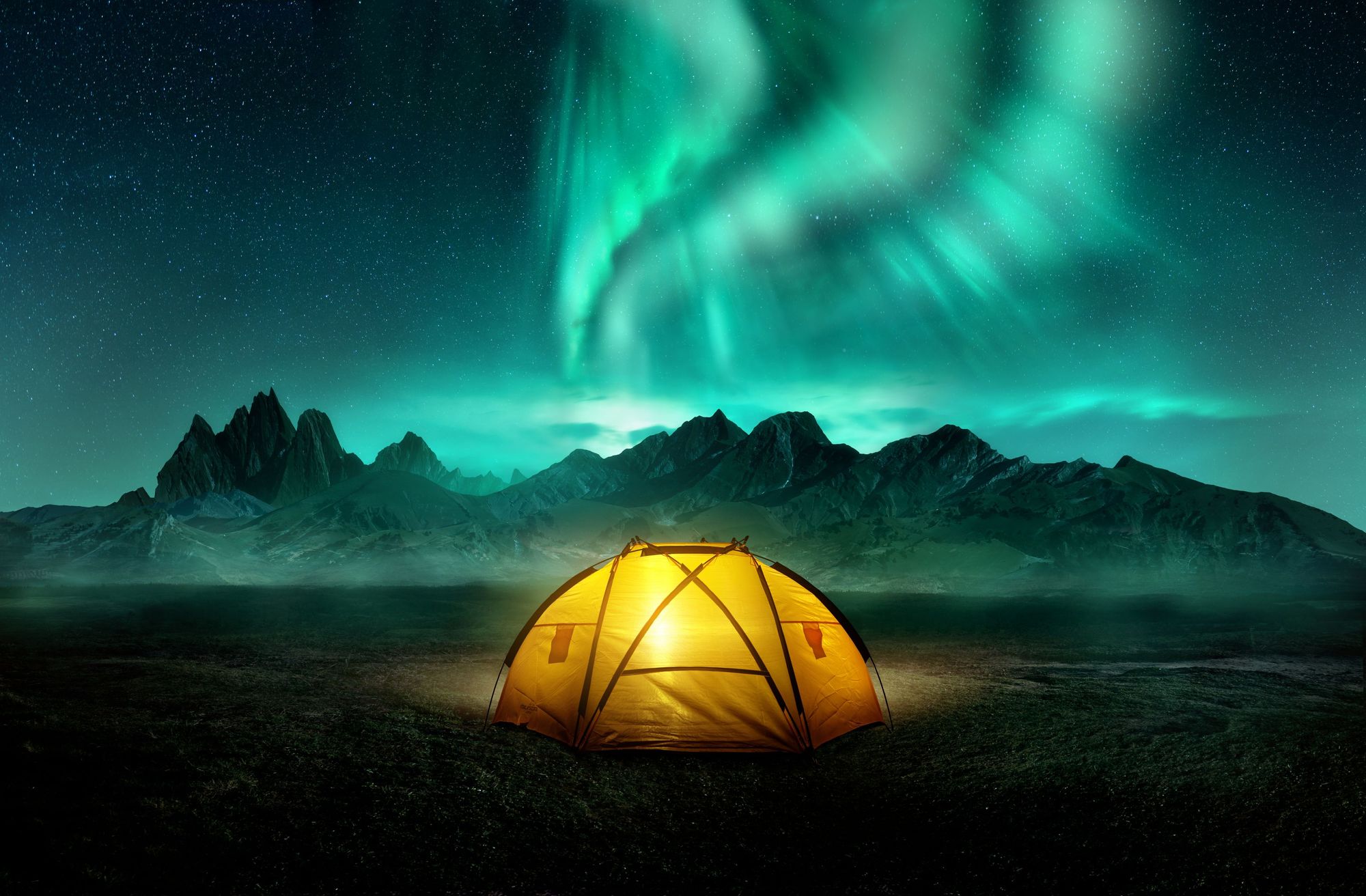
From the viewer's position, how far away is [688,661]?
10984mm

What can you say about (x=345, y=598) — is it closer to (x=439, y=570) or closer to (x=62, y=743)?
(x=62, y=743)

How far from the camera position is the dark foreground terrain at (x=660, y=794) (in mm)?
6184

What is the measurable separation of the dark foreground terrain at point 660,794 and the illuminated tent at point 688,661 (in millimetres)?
489

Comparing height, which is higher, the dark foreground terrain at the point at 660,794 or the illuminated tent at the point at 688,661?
the illuminated tent at the point at 688,661

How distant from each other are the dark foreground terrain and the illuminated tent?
1.60ft

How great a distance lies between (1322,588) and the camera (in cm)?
8625

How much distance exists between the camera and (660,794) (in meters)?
8.71

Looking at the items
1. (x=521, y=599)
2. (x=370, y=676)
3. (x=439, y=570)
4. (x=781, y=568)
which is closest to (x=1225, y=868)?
(x=781, y=568)

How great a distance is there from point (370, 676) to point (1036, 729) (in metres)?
15.7

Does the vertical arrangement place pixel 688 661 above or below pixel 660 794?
above

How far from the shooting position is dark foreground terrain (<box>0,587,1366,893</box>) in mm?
6184

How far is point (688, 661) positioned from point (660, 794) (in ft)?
8.26

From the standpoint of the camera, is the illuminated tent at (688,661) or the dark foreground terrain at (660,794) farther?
the illuminated tent at (688,661)

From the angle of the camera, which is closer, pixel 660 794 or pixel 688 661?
pixel 660 794
